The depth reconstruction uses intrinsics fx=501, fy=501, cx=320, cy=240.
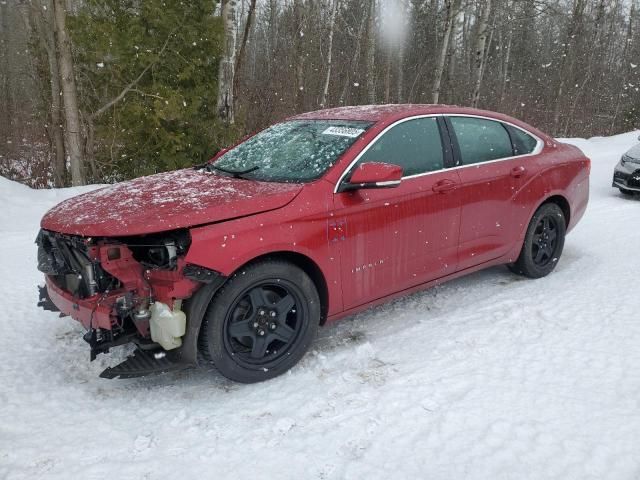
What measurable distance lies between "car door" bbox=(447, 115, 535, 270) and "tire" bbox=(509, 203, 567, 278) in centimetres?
33

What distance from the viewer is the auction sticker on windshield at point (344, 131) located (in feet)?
11.8

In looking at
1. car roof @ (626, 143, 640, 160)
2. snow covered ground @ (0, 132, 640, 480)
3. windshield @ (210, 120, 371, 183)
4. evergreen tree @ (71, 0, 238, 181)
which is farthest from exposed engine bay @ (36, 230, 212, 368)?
car roof @ (626, 143, 640, 160)

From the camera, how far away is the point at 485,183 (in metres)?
4.11

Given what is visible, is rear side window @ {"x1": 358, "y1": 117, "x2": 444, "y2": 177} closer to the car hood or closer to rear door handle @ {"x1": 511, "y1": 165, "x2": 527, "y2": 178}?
the car hood

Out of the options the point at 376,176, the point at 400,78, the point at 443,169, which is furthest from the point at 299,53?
the point at 376,176

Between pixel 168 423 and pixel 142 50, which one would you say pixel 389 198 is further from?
pixel 142 50

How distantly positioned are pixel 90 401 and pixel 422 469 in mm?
1954

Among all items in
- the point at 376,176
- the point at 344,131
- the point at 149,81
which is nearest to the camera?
the point at 376,176

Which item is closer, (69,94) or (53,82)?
(69,94)

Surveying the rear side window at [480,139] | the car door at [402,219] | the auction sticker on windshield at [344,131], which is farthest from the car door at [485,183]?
the auction sticker on windshield at [344,131]

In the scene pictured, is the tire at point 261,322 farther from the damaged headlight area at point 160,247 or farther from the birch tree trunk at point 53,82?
the birch tree trunk at point 53,82

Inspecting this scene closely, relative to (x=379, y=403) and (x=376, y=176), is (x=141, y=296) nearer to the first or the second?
(x=379, y=403)

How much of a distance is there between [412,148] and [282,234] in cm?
137

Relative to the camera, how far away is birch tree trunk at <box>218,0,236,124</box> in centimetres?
931
